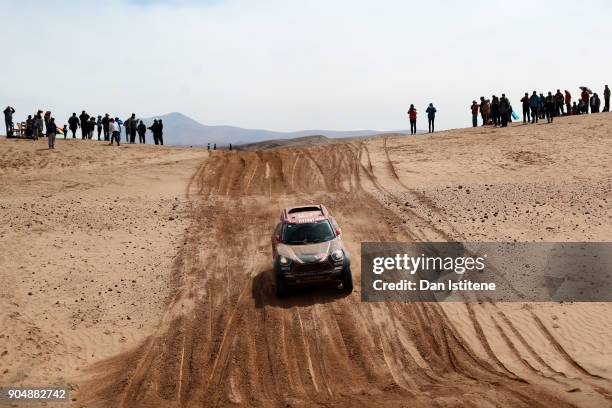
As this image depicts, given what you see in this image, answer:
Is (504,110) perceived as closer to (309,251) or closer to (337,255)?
(337,255)

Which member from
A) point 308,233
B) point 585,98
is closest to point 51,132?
point 308,233

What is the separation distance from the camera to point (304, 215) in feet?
56.0

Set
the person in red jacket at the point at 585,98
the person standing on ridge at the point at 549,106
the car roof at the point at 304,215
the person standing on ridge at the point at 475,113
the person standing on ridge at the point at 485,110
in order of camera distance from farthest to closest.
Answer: the person in red jacket at the point at 585,98
the person standing on ridge at the point at 475,113
the person standing on ridge at the point at 485,110
the person standing on ridge at the point at 549,106
the car roof at the point at 304,215

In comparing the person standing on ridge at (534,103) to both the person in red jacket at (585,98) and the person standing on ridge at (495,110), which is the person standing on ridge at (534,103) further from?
the person in red jacket at (585,98)

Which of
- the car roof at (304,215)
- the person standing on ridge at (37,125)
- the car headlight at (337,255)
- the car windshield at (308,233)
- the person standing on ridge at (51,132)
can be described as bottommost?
the car headlight at (337,255)

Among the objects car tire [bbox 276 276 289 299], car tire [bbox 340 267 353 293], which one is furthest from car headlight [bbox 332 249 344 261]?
car tire [bbox 276 276 289 299]

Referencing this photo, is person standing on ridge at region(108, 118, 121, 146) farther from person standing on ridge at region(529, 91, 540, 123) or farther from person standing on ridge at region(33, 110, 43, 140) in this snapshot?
person standing on ridge at region(529, 91, 540, 123)

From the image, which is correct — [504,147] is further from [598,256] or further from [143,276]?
[143,276]

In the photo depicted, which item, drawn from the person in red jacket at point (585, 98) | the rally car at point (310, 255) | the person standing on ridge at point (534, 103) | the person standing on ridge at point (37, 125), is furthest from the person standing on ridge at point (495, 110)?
the person standing on ridge at point (37, 125)

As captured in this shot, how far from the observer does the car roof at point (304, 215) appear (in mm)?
16672

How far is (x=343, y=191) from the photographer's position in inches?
1013

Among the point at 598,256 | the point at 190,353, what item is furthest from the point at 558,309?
the point at 190,353

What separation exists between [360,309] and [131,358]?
19.2 feet

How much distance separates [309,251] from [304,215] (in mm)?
1769
